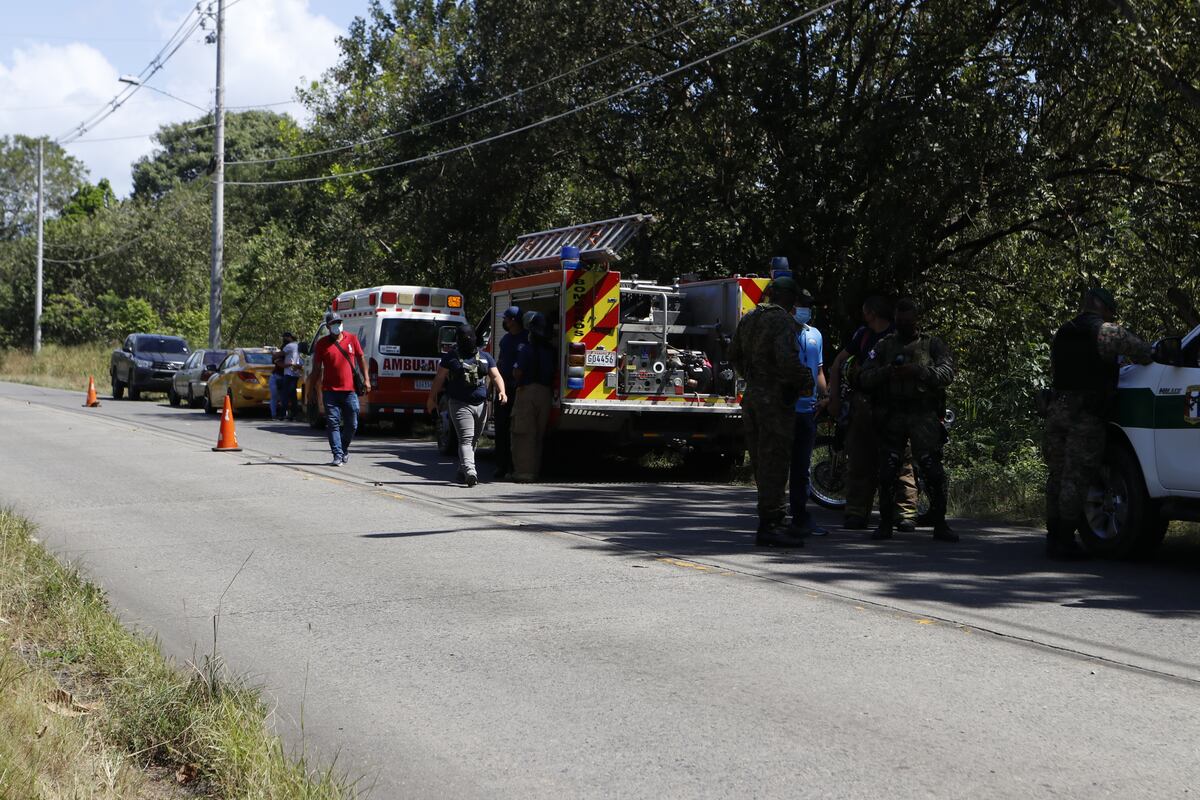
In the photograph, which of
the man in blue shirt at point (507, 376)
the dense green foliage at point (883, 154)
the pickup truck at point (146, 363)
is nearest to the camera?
the man in blue shirt at point (507, 376)

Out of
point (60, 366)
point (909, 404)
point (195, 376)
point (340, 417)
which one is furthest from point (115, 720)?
point (60, 366)

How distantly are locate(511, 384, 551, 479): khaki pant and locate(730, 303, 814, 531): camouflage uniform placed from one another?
540cm

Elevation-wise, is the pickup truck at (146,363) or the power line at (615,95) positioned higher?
the power line at (615,95)

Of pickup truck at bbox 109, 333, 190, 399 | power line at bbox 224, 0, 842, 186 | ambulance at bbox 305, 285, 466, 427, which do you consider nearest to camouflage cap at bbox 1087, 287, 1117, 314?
power line at bbox 224, 0, 842, 186

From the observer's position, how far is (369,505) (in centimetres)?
1251

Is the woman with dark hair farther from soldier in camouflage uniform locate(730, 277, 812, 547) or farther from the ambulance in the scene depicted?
the ambulance

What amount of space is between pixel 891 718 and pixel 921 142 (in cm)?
1333

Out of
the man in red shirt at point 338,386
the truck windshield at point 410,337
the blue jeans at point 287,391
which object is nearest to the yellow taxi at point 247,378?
the blue jeans at point 287,391

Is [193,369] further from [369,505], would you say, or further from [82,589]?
[82,589]

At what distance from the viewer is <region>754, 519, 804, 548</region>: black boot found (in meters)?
→ 9.98

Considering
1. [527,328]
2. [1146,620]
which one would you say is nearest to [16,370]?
[527,328]

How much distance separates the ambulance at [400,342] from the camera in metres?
21.8

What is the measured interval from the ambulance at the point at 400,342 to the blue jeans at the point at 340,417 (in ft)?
15.4

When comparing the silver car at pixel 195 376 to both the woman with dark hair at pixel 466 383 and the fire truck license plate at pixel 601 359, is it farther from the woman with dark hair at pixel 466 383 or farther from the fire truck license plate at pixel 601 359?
the fire truck license plate at pixel 601 359
